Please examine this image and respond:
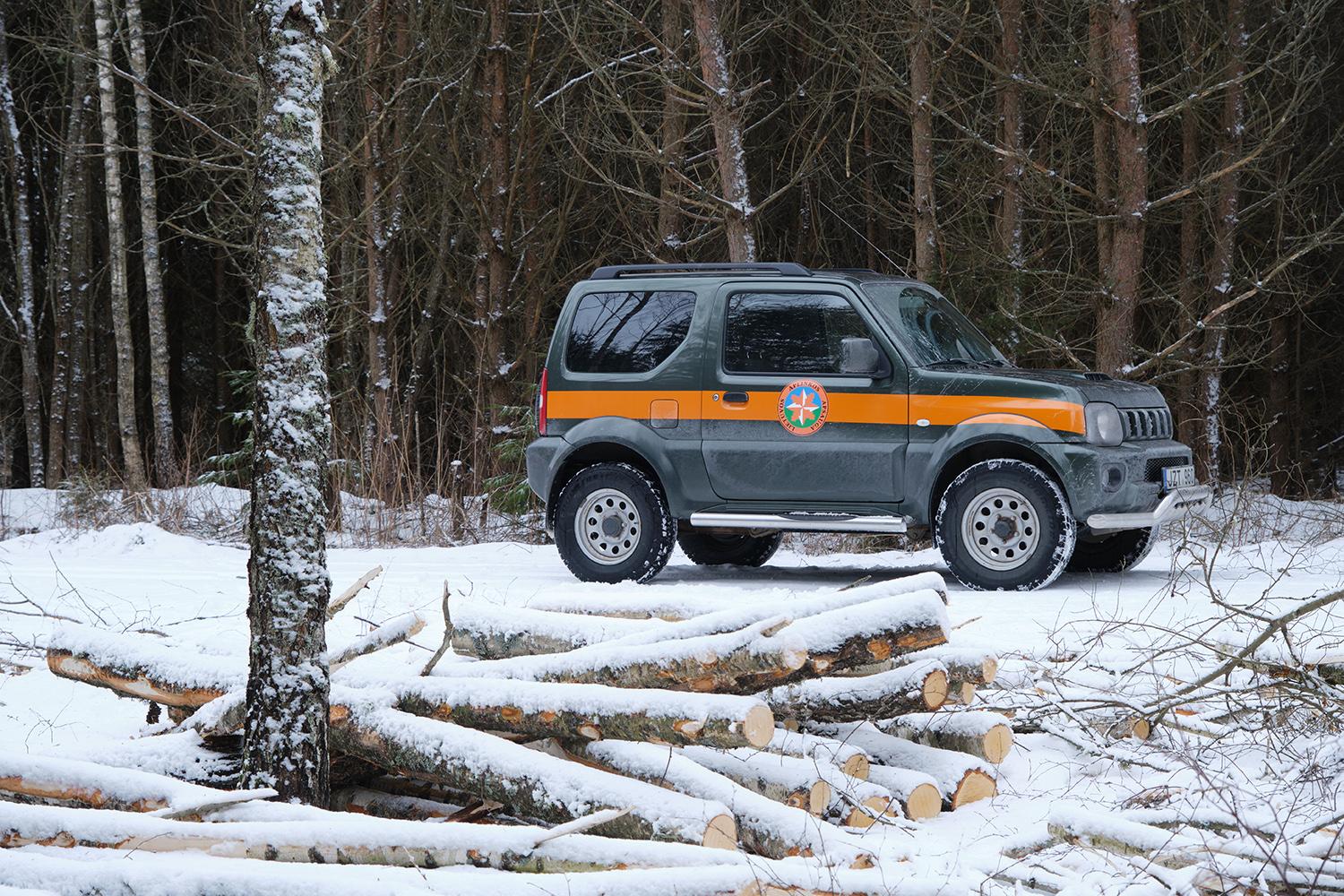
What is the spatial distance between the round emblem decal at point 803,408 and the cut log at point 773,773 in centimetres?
491

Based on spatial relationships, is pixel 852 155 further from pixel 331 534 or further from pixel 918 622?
pixel 918 622

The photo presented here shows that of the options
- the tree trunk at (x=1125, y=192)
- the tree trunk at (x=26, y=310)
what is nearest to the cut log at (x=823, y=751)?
the tree trunk at (x=1125, y=192)

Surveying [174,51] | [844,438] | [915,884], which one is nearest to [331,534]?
[844,438]

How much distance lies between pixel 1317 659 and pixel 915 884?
2453 mm

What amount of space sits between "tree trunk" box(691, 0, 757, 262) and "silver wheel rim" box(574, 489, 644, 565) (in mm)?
5102

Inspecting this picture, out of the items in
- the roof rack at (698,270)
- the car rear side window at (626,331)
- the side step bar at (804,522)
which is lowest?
the side step bar at (804,522)

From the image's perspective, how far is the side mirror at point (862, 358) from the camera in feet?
28.8

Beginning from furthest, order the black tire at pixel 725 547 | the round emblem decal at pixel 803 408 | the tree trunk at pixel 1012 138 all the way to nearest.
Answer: the tree trunk at pixel 1012 138 → the black tire at pixel 725 547 → the round emblem decal at pixel 803 408

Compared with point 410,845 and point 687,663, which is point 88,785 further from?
point 687,663

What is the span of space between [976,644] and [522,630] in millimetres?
1670

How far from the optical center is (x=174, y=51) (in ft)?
81.7

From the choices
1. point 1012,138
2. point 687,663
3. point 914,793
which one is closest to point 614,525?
point 687,663

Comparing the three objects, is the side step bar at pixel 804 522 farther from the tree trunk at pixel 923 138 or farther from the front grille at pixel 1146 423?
the tree trunk at pixel 923 138

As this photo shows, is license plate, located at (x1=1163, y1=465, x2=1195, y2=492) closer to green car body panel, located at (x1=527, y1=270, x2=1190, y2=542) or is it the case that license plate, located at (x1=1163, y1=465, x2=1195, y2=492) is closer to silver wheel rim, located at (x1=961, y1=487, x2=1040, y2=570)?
green car body panel, located at (x1=527, y1=270, x2=1190, y2=542)
